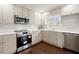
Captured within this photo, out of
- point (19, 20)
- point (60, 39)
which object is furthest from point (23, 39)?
point (60, 39)

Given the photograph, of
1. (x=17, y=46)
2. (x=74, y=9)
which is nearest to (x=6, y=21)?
(x=17, y=46)

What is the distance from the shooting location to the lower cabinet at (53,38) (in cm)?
380

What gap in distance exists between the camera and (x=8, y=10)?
313cm

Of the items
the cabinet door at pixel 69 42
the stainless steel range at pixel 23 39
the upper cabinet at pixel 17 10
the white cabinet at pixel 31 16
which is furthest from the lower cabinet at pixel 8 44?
the cabinet door at pixel 69 42

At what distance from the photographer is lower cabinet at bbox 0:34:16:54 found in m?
2.57

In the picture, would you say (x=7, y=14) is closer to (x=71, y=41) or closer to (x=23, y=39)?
(x=23, y=39)

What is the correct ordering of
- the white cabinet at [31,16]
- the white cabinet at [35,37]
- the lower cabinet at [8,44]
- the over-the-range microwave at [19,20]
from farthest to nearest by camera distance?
the white cabinet at [31,16] < the white cabinet at [35,37] < the over-the-range microwave at [19,20] < the lower cabinet at [8,44]

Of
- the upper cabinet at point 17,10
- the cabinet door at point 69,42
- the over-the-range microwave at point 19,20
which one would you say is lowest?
the cabinet door at point 69,42

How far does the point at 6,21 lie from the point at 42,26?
10.7ft

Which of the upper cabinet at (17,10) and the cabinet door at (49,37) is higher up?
the upper cabinet at (17,10)

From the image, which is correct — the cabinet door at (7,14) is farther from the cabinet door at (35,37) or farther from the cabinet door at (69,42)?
the cabinet door at (69,42)

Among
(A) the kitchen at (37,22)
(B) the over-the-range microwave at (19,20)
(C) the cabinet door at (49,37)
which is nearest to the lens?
(A) the kitchen at (37,22)

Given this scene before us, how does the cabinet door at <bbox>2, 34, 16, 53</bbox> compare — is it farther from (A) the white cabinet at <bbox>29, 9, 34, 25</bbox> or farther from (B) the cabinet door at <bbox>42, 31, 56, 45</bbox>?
(B) the cabinet door at <bbox>42, 31, 56, 45</bbox>

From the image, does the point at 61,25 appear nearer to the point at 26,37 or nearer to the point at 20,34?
the point at 26,37
